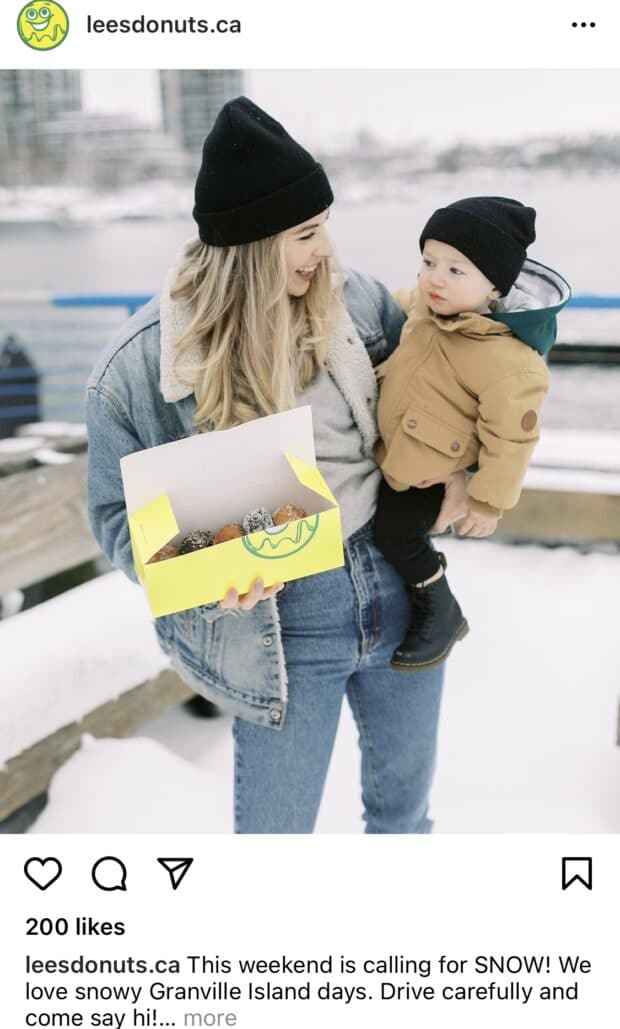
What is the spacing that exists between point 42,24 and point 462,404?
2.32ft

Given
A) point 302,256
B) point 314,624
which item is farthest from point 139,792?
point 302,256

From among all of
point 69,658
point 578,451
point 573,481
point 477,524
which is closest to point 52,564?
point 69,658

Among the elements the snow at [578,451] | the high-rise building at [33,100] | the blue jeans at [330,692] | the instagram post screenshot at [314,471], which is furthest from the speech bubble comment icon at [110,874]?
the snow at [578,451]

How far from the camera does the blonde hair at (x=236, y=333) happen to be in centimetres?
94

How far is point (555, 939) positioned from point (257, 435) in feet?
2.39

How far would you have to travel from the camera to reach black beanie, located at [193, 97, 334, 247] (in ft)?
2.96

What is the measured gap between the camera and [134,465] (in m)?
0.89

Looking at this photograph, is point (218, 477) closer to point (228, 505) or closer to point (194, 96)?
point (228, 505)

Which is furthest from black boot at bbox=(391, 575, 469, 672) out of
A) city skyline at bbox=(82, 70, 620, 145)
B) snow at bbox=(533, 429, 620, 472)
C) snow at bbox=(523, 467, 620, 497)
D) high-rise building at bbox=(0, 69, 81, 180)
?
snow at bbox=(533, 429, 620, 472)

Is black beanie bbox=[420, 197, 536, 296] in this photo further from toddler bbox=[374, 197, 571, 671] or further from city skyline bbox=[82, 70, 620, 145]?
city skyline bbox=[82, 70, 620, 145]

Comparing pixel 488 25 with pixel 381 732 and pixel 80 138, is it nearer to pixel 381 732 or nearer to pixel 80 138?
pixel 80 138

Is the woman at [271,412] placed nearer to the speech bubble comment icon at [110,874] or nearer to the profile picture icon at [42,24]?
the speech bubble comment icon at [110,874]

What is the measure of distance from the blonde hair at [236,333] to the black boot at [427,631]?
0.32 m

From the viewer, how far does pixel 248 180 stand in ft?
2.96
